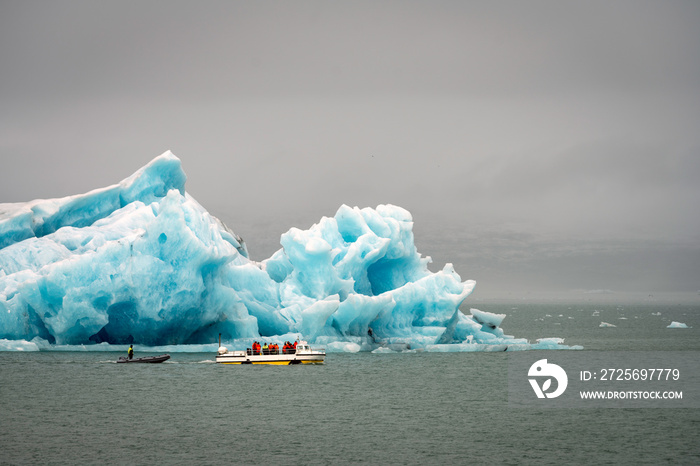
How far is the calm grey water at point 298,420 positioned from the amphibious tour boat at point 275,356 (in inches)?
18.2

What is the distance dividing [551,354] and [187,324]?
18625 millimetres

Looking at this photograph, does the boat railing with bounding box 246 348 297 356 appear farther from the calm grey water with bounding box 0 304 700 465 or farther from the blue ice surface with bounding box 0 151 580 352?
the blue ice surface with bounding box 0 151 580 352

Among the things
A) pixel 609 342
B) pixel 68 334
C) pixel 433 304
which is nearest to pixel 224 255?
pixel 68 334

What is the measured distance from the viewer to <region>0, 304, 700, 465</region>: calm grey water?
18953mm

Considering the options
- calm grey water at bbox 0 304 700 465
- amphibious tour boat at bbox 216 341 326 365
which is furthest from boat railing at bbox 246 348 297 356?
calm grey water at bbox 0 304 700 465

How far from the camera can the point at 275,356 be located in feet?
116

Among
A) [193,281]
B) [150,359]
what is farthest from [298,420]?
[193,281]

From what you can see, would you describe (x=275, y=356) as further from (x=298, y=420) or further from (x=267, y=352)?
(x=298, y=420)

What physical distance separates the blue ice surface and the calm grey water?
263 cm

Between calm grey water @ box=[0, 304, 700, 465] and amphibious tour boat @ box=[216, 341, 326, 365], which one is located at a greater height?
amphibious tour boat @ box=[216, 341, 326, 365]

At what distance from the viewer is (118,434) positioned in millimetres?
20828

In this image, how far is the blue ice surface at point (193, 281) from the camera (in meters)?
34.3

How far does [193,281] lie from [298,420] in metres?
13.2

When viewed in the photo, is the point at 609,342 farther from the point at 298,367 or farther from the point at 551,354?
the point at 298,367
